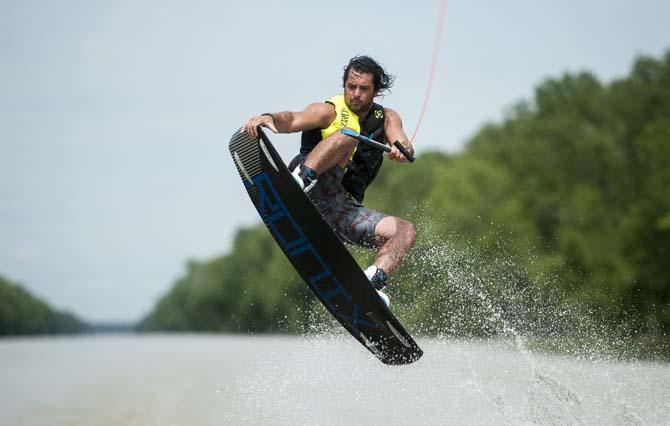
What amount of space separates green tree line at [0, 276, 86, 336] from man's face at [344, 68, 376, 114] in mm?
118209

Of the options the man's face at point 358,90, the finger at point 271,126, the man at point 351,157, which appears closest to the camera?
the finger at point 271,126

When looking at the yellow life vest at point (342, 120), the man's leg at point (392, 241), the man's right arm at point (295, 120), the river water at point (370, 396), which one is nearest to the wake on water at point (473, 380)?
the river water at point (370, 396)

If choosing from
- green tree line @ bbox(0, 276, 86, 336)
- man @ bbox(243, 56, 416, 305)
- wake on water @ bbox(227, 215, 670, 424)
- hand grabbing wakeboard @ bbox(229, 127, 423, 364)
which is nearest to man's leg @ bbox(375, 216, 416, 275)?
man @ bbox(243, 56, 416, 305)

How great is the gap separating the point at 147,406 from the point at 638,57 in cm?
3796

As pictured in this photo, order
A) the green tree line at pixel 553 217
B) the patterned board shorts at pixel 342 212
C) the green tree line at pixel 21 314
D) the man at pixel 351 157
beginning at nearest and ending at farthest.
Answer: the man at pixel 351 157, the patterned board shorts at pixel 342 212, the green tree line at pixel 553 217, the green tree line at pixel 21 314

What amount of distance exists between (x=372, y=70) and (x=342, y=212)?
1.38 metres

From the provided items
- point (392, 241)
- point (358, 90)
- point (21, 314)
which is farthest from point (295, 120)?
point (21, 314)

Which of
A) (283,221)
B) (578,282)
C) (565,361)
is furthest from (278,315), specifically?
(283,221)

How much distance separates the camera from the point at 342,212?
7.87 m

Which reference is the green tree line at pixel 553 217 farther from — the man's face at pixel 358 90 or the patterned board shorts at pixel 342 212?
the man's face at pixel 358 90

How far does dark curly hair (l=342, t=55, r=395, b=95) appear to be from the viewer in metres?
7.49

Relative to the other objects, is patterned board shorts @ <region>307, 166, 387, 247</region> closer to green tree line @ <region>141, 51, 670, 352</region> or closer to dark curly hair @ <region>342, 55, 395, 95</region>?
dark curly hair @ <region>342, 55, 395, 95</region>

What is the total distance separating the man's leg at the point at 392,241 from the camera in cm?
753

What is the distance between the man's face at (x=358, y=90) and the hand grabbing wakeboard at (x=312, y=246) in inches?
A: 33.1
